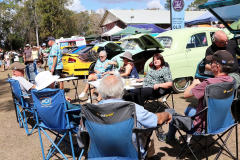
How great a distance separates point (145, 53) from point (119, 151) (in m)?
5.81

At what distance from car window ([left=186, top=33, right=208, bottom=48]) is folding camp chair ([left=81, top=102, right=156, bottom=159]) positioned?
5.31 meters

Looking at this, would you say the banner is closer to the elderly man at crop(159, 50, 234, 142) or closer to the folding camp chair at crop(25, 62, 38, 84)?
the folding camp chair at crop(25, 62, 38, 84)

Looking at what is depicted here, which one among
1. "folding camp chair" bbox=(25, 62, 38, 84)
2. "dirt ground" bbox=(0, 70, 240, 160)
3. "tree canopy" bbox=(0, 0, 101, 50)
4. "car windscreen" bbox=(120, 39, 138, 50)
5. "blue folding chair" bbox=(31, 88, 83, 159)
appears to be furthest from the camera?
"tree canopy" bbox=(0, 0, 101, 50)

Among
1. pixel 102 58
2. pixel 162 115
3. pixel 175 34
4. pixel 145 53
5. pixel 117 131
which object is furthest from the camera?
pixel 145 53

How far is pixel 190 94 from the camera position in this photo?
309cm

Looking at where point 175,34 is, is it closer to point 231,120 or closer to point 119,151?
point 231,120

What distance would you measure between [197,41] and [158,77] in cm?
284

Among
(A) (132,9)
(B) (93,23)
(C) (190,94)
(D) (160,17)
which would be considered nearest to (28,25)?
(B) (93,23)

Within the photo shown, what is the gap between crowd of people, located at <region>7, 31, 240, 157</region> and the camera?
2404mm

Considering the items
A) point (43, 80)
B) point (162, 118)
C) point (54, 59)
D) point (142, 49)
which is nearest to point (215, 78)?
point (162, 118)

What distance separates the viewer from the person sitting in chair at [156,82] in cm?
477

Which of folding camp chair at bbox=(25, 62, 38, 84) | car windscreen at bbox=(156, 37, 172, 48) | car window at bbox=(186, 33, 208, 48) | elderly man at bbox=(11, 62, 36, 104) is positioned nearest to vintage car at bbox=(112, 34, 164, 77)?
car windscreen at bbox=(156, 37, 172, 48)

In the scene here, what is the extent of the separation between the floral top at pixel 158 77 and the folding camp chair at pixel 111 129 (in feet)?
8.98

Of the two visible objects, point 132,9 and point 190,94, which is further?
point 132,9
